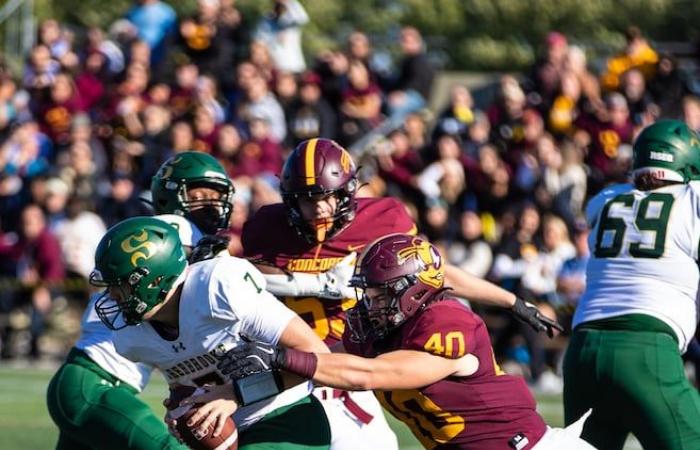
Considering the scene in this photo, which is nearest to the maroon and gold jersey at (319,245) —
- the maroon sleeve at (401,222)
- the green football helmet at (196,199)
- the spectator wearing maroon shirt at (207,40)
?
the maroon sleeve at (401,222)

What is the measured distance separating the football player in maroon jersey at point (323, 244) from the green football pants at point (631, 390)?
0.23 meters

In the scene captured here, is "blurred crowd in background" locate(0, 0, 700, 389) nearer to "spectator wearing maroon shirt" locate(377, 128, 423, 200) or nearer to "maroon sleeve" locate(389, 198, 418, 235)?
"spectator wearing maroon shirt" locate(377, 128, 423, 200)

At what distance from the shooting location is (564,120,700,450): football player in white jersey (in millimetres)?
6109

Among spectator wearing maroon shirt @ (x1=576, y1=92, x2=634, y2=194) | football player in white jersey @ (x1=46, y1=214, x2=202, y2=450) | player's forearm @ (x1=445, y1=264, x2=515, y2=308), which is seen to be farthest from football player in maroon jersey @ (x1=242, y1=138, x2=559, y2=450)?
spectator wearing maroon shirt @ (x1=576, y1=92, x2=634, y2=194)


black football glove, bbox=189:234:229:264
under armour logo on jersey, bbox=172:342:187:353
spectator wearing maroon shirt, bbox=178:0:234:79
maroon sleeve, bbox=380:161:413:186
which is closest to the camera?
under armour logo on jersey, bbox=172:342:187:353

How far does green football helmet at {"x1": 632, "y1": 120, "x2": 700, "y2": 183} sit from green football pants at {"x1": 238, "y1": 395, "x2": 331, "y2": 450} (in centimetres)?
191

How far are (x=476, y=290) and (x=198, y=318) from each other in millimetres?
1563

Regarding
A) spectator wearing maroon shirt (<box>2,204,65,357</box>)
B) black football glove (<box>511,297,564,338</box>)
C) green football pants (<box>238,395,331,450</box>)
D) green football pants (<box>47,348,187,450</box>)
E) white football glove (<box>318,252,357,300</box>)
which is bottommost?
spectator wearing maroon shirt (<box>2,204,65,357</box>)

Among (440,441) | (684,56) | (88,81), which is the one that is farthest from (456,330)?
(684,56)

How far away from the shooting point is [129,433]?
587 cm

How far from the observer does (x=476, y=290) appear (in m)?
6.38

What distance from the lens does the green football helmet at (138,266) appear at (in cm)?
519

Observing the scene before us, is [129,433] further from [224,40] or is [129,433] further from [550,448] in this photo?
[224,40]

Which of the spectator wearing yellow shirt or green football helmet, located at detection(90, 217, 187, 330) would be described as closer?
green football helmet, located at detection(90, 217, 187, 330)
